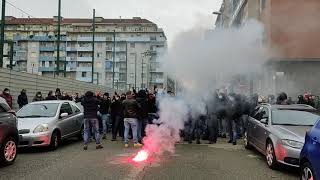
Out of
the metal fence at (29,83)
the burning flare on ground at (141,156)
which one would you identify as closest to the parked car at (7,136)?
the burning flare on ground at (141,156)

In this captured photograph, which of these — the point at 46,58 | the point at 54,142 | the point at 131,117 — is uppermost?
the point at 46,58

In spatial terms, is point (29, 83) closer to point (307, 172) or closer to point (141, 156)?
point (141, 156)

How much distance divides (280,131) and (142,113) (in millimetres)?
5756

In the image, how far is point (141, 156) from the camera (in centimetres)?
1154

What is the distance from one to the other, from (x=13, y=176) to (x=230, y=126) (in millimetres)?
8000

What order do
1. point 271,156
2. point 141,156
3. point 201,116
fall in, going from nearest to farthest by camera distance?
point 271,156
point 141,156
point 201,116

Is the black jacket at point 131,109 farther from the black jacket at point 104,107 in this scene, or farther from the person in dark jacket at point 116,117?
the black jacket at point 104,107

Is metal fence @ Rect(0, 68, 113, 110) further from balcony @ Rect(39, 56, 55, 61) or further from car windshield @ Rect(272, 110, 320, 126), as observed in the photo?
balcony @ Rect(39, 56, 55, 61)

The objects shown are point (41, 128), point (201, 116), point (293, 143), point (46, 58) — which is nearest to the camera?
point (293, 143)

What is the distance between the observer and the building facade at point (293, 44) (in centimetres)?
2714

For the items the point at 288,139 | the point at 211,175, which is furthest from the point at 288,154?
the point at 211,175

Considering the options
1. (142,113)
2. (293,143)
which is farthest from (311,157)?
(142,113)

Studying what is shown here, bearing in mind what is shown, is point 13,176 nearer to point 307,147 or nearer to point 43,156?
point 43,156

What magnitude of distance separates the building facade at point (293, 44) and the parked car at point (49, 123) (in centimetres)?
1369
